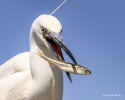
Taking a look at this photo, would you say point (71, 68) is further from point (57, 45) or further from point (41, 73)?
point (41, 73)

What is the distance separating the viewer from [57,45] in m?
3.07

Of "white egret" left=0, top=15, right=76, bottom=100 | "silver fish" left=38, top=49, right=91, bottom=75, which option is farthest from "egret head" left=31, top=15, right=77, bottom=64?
"silver fish" left=38, top=49, right=91, bottom=75

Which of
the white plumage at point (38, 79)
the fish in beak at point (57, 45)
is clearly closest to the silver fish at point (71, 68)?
the fish in beak at point (57, 45)

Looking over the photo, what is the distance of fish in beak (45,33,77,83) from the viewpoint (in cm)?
291

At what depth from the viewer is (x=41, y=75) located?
322cm

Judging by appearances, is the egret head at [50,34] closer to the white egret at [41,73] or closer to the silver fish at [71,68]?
the white egret at [41,73]

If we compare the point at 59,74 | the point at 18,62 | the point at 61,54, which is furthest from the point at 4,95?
the point at 61,54

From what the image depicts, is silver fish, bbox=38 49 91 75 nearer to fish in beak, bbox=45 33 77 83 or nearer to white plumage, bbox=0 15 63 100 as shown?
fish in beak, bbox=45 33 77 83

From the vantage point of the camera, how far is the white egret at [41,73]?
2994mm

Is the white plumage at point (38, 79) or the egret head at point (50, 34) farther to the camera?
the white plumage at point (38, 79)

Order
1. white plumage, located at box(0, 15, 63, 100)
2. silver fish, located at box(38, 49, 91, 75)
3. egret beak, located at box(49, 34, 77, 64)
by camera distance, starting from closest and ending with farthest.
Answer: silver fish, located at box(38, 49, 91, 75) → egret beak, located at box(49, 34, 77, 64) → white plumage, located at box(0, 15, 63, 100)

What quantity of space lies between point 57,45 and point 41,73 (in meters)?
0.36

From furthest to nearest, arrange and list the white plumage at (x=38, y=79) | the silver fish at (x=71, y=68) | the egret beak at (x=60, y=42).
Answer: the white plumage at (x=38, y=79), the egret beak at (x=60, y=42), the silver fish at (x=71, y=68)

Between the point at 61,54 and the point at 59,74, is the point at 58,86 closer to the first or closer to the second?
the point at 59,74
